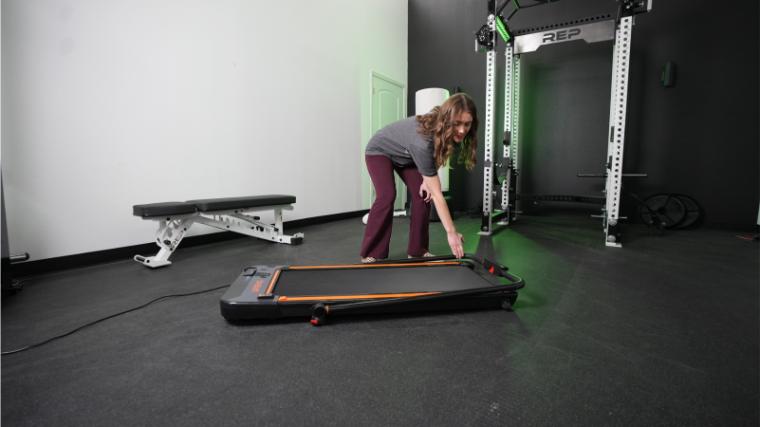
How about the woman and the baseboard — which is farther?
the baseboard

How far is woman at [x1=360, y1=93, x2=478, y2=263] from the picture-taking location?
159 cm

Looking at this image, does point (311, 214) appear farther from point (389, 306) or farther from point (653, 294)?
point (653, 294)

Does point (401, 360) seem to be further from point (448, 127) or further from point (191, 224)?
point (191, 224)

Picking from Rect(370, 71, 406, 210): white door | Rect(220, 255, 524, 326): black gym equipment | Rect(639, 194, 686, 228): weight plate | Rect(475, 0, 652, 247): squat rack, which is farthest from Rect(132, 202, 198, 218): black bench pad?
Rect(639, 194, 686, 228): weight plate

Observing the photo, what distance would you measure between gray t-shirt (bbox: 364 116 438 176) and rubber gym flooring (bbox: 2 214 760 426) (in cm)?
74

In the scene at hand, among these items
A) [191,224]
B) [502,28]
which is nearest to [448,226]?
[191,224]

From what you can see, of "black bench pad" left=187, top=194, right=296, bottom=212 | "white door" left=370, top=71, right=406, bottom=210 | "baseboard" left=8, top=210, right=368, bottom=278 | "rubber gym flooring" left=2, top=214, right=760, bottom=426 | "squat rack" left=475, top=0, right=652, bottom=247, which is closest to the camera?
"rubber gym flooring" left=2, top=214, right=760, bottom=426

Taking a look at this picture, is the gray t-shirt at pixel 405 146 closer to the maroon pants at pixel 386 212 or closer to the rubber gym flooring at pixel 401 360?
the maroon pants at pixel 386 212

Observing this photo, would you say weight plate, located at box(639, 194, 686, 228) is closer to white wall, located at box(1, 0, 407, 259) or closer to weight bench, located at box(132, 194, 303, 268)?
white wall, located at box(1, 0, 407, 259)

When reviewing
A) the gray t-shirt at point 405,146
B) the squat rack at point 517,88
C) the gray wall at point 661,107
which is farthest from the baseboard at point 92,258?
the gray wall at point 661,107

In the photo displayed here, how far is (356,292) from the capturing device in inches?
53.5

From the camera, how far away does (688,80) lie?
342cm

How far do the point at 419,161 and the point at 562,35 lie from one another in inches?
100

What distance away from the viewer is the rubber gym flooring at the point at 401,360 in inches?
32.5
